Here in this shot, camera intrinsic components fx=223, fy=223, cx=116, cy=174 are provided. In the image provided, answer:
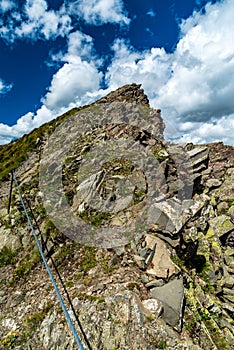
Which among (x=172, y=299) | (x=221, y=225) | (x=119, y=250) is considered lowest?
(x=172, y=299)

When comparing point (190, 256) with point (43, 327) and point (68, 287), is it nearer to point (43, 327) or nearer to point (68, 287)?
point (68, 287)

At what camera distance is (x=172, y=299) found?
6.84 meters

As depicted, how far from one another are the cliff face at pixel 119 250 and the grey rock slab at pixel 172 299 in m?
0.03

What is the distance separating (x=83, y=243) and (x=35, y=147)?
16377mm

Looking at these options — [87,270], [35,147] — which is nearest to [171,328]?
[87,270]

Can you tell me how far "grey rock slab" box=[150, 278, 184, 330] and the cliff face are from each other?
0.03 m

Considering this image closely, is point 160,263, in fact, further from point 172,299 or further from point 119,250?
point 119,250

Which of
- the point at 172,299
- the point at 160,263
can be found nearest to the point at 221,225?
the point at 160,263

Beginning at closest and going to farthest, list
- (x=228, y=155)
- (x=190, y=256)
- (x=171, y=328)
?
(x=171, y=328)
(x=190, y=256)
(x=228, y=155)

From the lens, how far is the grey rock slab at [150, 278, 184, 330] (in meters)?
6.40

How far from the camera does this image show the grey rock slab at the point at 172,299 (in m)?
6.40

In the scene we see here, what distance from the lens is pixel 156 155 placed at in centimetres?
1556

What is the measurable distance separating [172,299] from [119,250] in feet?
8.98

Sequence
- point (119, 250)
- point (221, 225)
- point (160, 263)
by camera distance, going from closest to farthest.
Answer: point (160, 263)
point (119, 250)
point (221, 225)
